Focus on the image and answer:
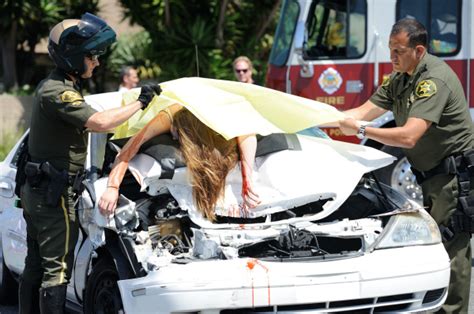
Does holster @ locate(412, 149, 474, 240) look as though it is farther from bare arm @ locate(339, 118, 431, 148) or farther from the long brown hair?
the long brown hair

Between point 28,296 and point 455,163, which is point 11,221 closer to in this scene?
point 28,296

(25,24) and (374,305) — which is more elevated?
(25,24)

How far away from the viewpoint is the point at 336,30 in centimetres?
998

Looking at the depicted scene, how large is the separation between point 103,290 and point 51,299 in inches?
12.9

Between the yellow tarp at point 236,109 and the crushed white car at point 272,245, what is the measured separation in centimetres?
17

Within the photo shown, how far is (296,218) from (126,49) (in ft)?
46.0

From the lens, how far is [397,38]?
536cm

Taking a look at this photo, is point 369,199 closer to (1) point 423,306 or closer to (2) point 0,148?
(1) point 423,306

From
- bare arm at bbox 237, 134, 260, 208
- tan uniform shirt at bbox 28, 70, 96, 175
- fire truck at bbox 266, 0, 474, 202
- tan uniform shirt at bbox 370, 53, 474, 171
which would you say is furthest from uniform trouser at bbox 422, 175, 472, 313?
fire truck at bbox 266, 0, 474, 202

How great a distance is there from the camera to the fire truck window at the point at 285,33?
10.2 metres

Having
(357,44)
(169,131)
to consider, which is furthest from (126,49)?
(169,131)

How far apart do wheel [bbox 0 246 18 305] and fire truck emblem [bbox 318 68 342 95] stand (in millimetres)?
4272

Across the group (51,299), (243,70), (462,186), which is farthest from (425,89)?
(243,70)

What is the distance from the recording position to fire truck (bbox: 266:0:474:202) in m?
9.45
